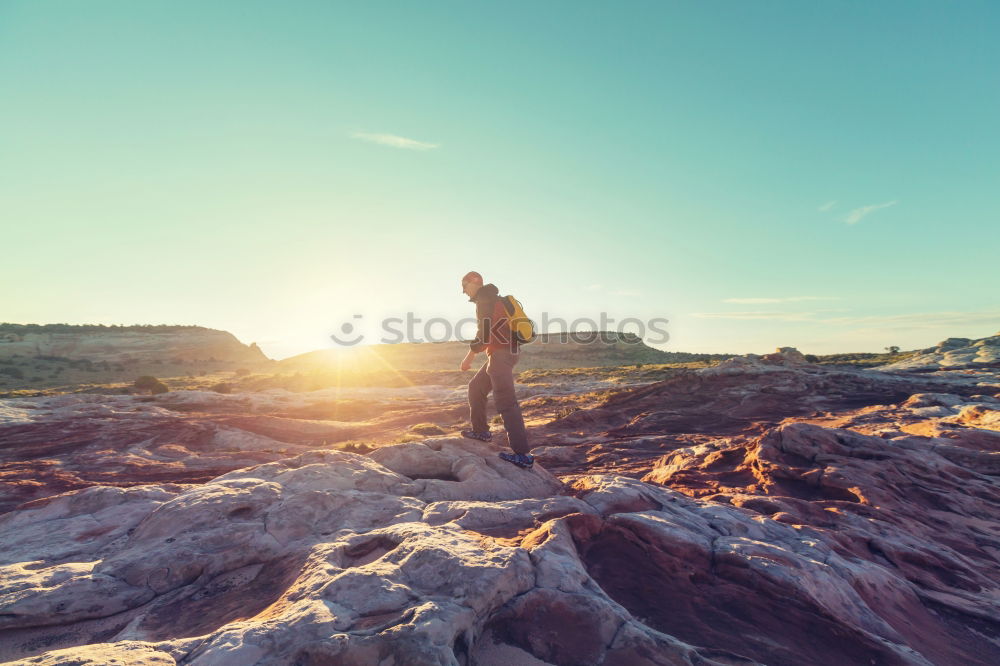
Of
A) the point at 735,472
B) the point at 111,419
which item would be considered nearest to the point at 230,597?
the point at 735,472

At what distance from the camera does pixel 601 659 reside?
2.97m

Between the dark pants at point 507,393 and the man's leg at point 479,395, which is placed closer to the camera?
the dark pants at point 507,393

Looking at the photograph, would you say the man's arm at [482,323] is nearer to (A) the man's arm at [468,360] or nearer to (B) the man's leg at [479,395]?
(A) the man's arm at [468,360]

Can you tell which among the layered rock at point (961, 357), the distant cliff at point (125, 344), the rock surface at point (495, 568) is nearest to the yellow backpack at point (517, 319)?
the rock surface at point (495, 568)

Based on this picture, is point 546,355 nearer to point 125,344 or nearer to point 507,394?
point 125,344

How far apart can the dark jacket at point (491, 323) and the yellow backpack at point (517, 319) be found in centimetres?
5

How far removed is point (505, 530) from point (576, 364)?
60.1m

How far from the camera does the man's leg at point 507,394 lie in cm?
666

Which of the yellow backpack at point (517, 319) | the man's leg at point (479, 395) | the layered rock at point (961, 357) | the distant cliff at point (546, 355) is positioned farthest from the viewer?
the distant cliff at point (546, 355)

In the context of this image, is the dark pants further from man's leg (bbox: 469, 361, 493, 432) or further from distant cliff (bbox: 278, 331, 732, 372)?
distant cliff (bbox: 278, 331, 732, 372)

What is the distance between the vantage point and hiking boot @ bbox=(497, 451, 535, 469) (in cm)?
669

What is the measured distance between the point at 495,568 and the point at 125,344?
7456cm

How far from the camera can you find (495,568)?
11.7ft

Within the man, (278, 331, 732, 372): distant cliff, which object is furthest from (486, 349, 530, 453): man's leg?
(278, 331, 732, 372): distant cliff
